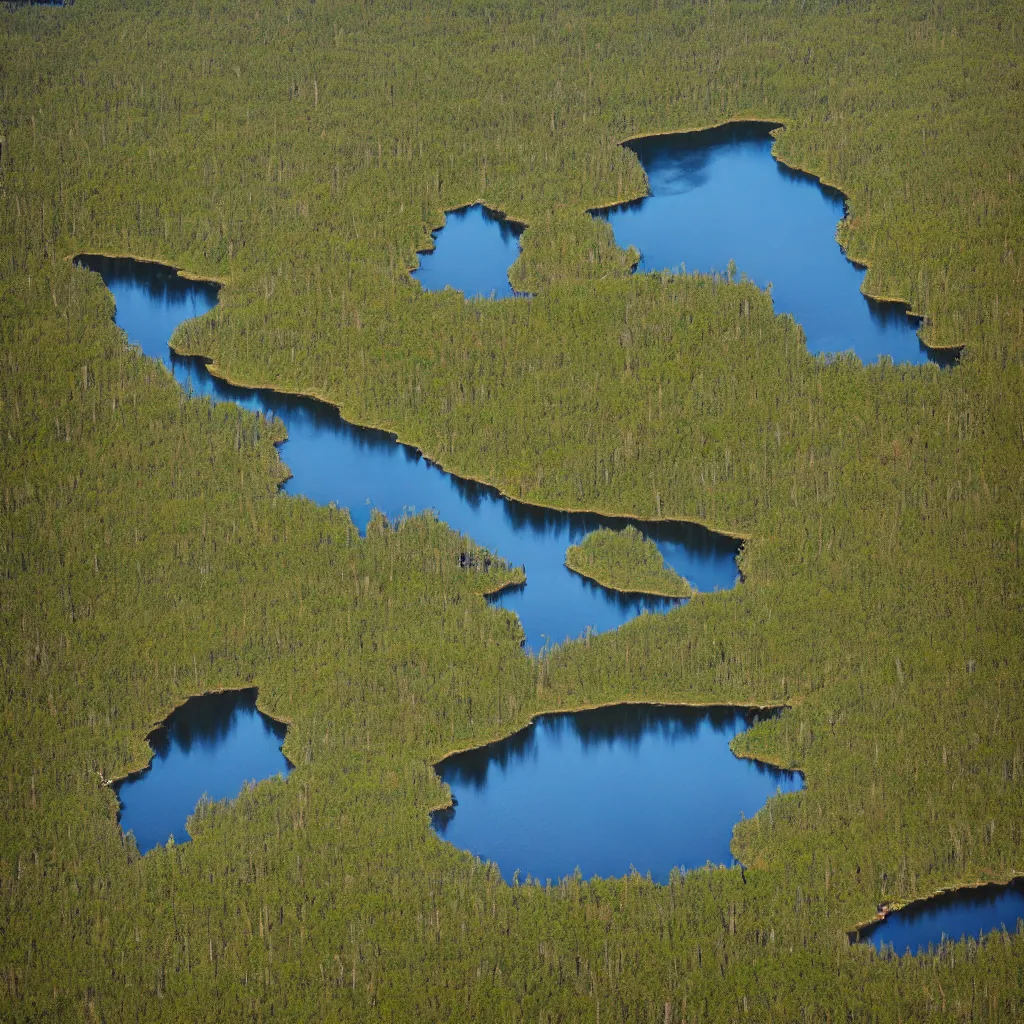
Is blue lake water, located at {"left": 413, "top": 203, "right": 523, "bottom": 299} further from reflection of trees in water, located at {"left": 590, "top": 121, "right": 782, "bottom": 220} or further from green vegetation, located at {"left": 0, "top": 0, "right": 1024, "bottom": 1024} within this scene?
reflection of trees in water, located at {"left": 590, "top": 121, "right": 782, "bottom": 220}

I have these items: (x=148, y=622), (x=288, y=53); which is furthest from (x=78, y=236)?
(x=148, y=622)

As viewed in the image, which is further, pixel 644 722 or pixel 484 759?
pixel 644 722

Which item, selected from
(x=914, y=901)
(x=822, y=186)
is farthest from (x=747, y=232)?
(x=914, y=901)

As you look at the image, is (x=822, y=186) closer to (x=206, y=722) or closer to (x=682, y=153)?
(x=682, y=153)

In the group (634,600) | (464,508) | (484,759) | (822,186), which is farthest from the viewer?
(822,186)

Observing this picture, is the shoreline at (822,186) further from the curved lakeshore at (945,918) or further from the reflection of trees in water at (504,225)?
the curved lakeshore at (945,918)
